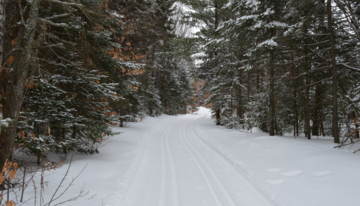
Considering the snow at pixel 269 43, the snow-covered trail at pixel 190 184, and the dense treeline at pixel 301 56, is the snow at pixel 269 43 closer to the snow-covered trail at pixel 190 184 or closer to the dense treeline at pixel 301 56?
the dense treeline at pixel 301 56

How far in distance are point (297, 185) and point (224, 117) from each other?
603 inches

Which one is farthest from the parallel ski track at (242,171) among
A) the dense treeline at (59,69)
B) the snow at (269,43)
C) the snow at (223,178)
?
the snow at (269,43)

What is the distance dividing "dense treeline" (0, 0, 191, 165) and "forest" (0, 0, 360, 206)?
3 centimetres

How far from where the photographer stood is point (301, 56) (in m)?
11.4

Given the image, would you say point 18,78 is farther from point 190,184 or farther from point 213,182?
point 213,182

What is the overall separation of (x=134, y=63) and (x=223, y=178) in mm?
6229

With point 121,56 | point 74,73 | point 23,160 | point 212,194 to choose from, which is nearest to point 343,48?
point 212,194

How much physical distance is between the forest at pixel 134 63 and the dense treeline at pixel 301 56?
7cm

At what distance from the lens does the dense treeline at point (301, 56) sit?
28.5 ft

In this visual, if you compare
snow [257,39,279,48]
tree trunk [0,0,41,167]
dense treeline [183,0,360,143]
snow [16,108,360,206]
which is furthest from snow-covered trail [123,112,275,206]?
snow [257,39,279,48]

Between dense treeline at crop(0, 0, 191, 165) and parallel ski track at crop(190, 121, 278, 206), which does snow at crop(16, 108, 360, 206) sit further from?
dense treeline at crop(0, 0, 191, 165)

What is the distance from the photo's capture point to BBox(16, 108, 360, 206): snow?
4684 mm

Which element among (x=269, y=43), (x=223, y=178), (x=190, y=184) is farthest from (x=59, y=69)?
(x=269, y=43)

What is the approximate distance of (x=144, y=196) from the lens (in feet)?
16.2
